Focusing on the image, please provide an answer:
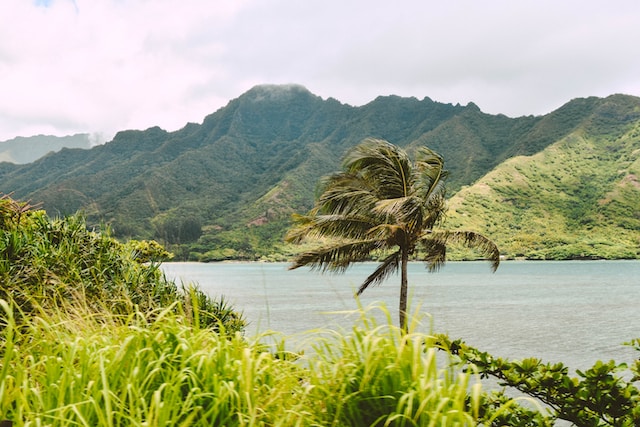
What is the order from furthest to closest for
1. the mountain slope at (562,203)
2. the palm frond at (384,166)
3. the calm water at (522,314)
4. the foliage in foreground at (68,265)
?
the mountain slope at (562,203)
the calm water at (522,314)
the palm frond at (384,166)
the foliage in foreground at (68,265)

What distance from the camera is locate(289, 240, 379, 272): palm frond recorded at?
15984 mm

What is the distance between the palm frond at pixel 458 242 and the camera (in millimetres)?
16328

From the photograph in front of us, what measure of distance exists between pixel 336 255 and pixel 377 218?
1764 millimetres

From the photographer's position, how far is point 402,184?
17031mm

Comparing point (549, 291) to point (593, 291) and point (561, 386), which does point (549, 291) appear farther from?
point (561, 386)

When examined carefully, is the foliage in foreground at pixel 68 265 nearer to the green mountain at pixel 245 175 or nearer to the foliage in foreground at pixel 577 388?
the foliage in foreground at pixel 577 388

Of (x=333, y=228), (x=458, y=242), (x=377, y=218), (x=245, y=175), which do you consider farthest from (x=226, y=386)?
(x=245, y=175)

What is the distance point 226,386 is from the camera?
8.25ft

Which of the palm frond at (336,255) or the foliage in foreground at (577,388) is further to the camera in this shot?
the palm frond at (336,255)

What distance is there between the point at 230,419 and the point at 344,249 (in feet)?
45.7

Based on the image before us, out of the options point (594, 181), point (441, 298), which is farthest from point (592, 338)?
point (594, 181)

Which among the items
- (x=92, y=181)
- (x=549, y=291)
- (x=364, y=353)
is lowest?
(x=549, y=291)

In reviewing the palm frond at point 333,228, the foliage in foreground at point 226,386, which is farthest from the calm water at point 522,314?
the foliage in foreground at point 226,386

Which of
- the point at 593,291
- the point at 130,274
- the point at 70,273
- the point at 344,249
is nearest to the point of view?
the point at 70,273
